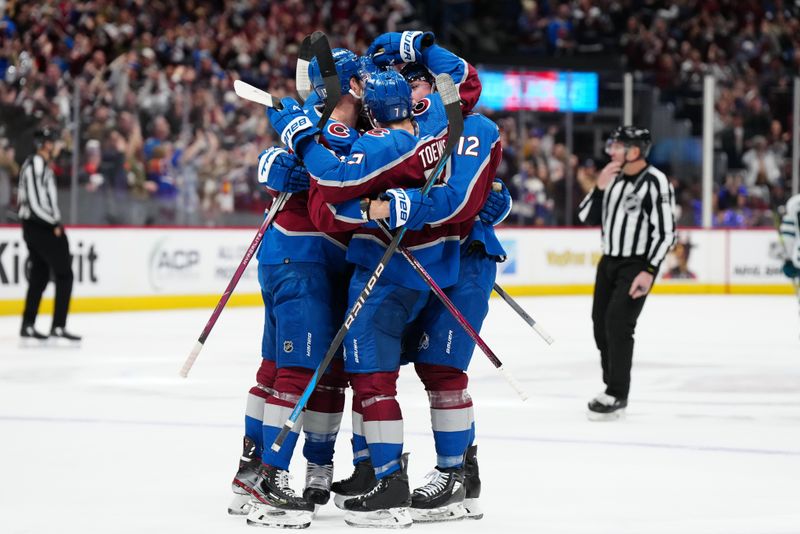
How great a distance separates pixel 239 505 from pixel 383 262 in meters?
0.91

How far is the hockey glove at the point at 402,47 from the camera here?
4.18 m

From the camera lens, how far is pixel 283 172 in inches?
155

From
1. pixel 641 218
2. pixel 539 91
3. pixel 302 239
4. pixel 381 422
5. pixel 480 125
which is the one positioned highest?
pixel 480 125

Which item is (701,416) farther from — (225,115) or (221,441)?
(225,115)

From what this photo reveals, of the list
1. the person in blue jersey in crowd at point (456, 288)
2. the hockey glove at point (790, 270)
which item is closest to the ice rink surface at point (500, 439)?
the person in blue jersey in crowd at point (456, 288)

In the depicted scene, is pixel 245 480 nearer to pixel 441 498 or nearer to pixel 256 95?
pixel 441 498

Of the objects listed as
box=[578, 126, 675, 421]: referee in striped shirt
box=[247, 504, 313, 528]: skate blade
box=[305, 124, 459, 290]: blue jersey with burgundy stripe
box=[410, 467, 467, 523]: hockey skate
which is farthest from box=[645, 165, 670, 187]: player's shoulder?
box=[247, 504, 313, 528]: skate blade

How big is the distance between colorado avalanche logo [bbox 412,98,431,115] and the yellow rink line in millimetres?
8960

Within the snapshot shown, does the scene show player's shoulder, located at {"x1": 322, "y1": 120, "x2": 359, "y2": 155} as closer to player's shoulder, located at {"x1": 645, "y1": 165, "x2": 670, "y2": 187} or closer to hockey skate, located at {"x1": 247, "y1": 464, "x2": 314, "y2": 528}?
hockey skate, located at {"x1": 247, "y1": 464, "x2": 314, "y2": 528}

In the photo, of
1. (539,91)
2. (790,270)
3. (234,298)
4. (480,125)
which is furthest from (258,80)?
(480,125)

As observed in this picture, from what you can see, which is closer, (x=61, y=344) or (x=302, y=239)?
(x=302, y=239)

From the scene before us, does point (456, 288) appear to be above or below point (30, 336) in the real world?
above

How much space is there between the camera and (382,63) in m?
4.20

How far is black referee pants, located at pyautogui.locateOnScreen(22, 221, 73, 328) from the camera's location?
9766 millimetres
